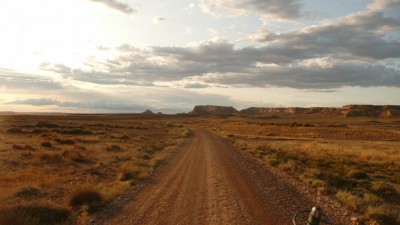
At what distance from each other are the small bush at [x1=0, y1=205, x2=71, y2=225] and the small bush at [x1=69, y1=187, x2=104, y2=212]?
159cm

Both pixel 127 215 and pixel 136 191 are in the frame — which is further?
pixel 136 191

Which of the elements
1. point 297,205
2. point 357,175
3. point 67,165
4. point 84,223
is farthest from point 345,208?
point 67,165

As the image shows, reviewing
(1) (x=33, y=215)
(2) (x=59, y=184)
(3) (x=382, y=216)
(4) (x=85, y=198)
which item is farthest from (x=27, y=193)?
(3) (x=382, y=216)

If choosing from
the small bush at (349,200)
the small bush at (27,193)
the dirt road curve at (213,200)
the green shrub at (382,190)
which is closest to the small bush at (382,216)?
the small bush at (349,200)

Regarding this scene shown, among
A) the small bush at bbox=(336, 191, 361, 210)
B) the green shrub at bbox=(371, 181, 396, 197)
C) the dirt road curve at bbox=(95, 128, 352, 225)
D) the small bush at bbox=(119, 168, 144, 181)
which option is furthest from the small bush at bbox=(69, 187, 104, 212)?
the green shrub at bbox=(371, 181, 396, 197)

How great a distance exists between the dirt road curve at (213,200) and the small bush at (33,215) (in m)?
1.27

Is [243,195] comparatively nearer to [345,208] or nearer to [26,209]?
[345,208]

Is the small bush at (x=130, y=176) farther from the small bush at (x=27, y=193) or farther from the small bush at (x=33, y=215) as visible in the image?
the small bush at (x=33, y=215)

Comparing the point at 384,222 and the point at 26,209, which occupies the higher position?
the point at 26,209

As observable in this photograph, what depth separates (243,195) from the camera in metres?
14.1

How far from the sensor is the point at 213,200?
42.6 ft

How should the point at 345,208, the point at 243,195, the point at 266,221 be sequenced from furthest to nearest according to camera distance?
the point at 243,195 → the point at 345,208 → the point at 266,221

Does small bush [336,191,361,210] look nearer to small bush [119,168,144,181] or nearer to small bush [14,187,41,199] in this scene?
small bush [119,168,144,181]

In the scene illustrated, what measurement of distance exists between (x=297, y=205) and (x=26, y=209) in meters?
8.52
